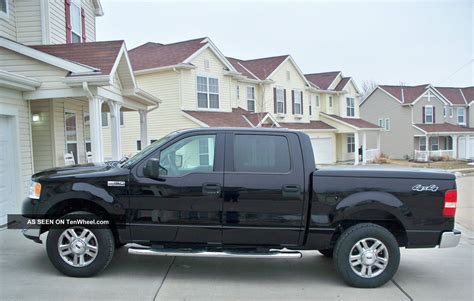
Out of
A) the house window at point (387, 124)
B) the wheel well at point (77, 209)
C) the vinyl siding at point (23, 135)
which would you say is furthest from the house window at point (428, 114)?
the wheel well at point (77, 209)

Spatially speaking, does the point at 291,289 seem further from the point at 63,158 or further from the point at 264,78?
the point at 264,78

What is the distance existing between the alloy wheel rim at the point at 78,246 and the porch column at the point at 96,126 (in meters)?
4.18

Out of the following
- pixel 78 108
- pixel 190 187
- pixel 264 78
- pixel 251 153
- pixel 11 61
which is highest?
pixel 264 78

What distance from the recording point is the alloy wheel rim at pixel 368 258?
4.88 m

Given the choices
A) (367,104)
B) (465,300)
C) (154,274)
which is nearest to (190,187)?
(154,274)

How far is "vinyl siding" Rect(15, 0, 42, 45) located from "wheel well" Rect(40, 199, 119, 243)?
7281mm

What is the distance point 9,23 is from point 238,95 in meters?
16.2

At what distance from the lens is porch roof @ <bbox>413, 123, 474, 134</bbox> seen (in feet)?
121

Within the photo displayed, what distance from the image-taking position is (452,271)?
18.7 feet

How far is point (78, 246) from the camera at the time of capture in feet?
16.4

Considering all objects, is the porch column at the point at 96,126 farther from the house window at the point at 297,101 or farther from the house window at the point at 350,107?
the house window at the point at 350,107

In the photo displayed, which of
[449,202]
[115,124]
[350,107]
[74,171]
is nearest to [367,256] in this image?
[449,202]

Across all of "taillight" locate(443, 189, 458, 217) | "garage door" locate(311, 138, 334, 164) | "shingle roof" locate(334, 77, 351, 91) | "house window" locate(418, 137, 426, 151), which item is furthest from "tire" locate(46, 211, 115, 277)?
"house window" locate(418, 137, 426, 151)

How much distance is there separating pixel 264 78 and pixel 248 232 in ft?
74.2
